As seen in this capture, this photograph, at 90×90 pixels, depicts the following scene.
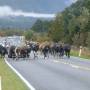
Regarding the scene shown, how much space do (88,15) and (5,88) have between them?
7823 cm

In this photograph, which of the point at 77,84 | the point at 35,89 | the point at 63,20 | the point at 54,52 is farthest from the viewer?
the point at 63,20

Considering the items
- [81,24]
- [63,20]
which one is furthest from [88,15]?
[63,20]

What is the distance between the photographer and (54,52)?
53781 mm

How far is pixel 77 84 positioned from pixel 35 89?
85.3 inches

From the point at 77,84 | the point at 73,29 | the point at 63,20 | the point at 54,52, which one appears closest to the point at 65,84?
the point at 77,84

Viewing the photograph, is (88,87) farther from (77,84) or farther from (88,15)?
(88,15)

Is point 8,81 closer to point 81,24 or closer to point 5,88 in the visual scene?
point 5,88

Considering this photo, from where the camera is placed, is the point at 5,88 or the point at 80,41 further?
the point at 80,41

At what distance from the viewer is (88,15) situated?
322 feet

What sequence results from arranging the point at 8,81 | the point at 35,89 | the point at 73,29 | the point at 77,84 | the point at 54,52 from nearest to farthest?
A: 1. the point at 35,89
2. the point at 77,84
3. the point at 8,81
4. the point at 54,52
5. the point at 73,29

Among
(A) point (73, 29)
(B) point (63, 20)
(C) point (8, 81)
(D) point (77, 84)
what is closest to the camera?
(D) point (77, 84)

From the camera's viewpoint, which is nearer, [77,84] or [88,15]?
[77,84]

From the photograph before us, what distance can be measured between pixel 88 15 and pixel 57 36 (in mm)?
17439

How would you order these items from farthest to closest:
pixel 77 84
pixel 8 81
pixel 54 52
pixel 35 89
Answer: pixel 54 52
pixel 8 81
pixel 77 84
pixel 35 89
